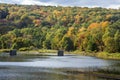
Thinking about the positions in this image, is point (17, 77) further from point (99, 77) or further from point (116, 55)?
point (116, 55)

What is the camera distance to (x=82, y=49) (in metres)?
169

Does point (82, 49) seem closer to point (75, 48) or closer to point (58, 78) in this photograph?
point (75, 48)

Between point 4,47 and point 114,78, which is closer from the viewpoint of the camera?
point 114,78

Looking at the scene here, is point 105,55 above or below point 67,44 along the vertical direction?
below

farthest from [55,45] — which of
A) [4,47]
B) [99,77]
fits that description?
[99,77]

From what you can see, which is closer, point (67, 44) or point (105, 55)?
point (105, 55)

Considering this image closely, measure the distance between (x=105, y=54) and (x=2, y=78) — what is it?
288 feet

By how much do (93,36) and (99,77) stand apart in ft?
311

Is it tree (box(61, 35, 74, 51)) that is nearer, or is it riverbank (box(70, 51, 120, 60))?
riverbank (box(70, 51, 120, 60))

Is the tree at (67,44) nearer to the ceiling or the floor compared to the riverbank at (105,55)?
nearer to the ceiling

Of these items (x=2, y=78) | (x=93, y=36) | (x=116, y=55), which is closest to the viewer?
(x=2, y=78)

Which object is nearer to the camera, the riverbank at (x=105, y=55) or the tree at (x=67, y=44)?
the riverbank at (x=105, y=55)

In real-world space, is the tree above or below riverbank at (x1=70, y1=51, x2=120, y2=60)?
above

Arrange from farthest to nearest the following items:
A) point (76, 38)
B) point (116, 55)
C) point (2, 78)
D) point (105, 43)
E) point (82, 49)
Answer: point (76, 38) → point (82, 49) → point (105, 43) → point (116, 55) → point (2, 78)
